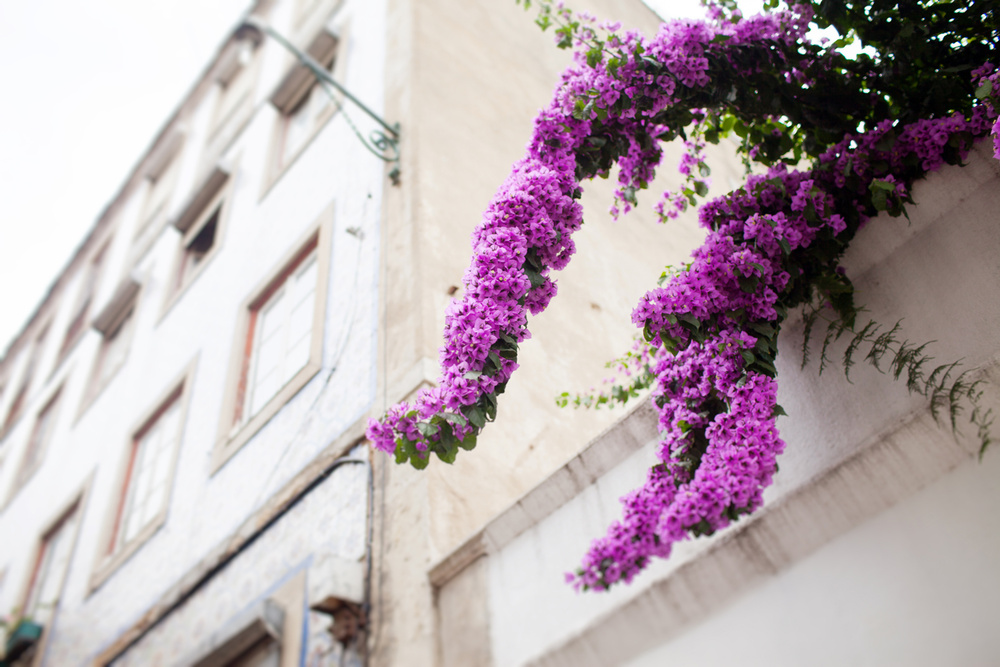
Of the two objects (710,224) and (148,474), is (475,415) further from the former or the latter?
(148,474)

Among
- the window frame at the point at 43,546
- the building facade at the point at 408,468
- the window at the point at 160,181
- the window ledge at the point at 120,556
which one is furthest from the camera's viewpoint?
the window at the point at 160,181

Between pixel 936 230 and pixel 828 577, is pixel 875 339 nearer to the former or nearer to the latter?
pixel 936 230

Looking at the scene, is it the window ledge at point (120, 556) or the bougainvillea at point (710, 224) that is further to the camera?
the window ledge at point (120, 556)

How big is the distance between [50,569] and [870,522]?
9.62 m

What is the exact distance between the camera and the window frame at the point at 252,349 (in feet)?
20.6

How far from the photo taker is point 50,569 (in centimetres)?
979

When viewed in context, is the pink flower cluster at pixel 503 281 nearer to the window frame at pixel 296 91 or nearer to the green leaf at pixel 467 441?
the green leaf at pixel 467 441

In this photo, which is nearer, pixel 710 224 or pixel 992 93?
pixel 992 93

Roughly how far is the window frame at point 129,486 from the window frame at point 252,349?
894 mm

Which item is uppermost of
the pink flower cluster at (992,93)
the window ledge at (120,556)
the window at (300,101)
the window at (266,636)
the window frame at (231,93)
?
the window frame at (231,93)

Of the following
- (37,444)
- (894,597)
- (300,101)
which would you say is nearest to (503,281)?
(894,597)

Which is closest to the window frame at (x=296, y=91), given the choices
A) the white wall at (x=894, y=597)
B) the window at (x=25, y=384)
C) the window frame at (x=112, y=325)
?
the window frame at (x=112, y=325)

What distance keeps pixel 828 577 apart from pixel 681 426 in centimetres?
80

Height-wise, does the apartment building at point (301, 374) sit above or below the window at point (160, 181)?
below
